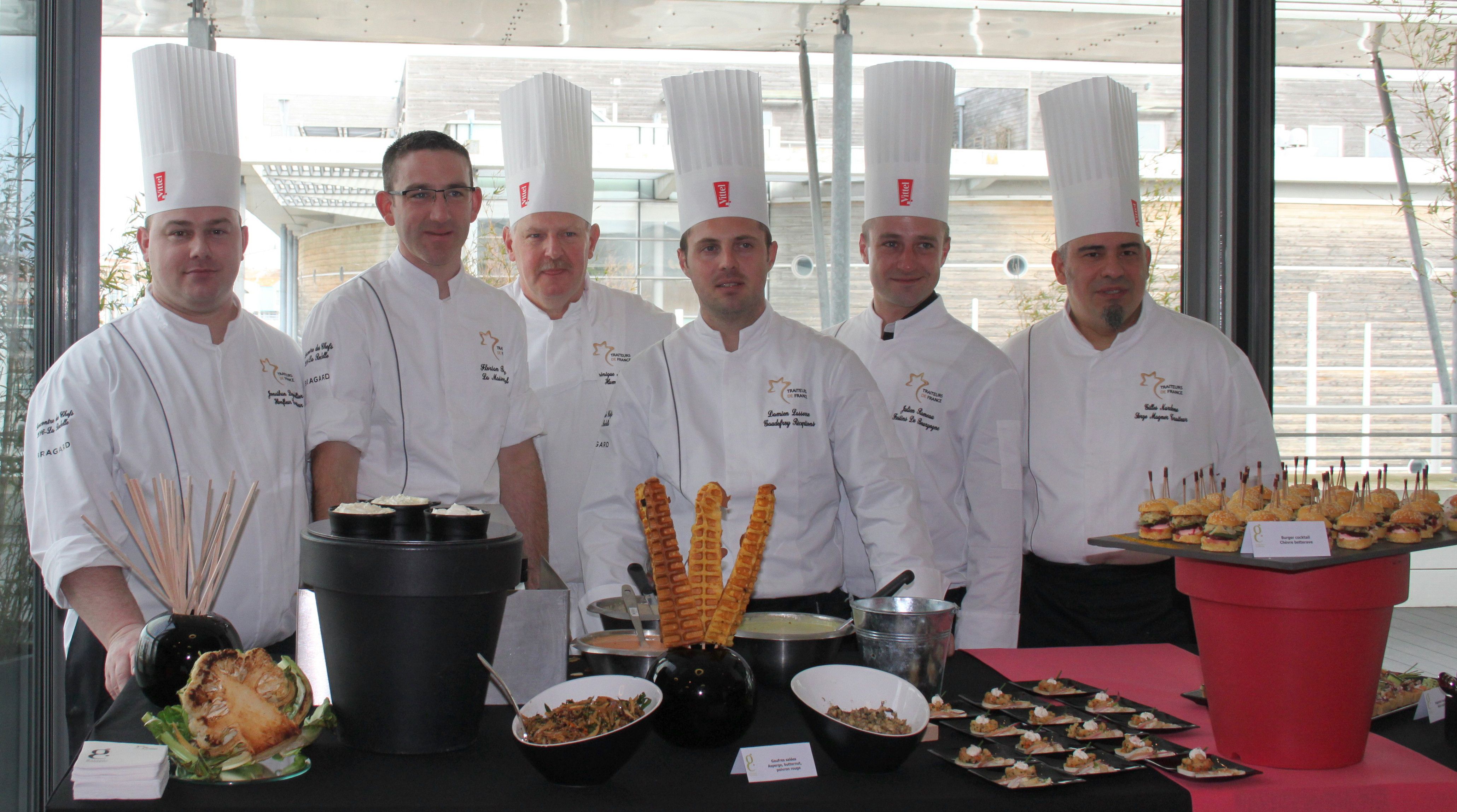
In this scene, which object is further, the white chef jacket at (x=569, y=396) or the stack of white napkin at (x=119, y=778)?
the white chef jacket at (x=569, y=396)

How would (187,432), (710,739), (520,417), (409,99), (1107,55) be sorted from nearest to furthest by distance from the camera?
(710,739) → (187,432) → (520,417) → (1107,55) → (409,99)

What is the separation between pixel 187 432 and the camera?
194 centimetres

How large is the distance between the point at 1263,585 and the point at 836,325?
5.92 ft

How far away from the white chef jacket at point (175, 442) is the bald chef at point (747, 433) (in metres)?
0.62

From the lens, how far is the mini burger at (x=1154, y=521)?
136cm

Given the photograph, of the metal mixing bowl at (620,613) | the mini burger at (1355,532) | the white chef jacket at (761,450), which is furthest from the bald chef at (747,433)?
the mini burger at (1355,532)

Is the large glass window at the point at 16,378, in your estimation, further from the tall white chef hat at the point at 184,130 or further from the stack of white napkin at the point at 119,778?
the stack of white napkin at the point at 119,778

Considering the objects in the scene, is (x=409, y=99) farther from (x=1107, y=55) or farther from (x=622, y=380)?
(x=622, y=380)

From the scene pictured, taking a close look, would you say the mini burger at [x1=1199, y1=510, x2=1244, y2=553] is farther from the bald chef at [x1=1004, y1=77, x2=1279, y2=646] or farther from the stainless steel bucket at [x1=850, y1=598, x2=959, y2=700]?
the bald chef at [x1=1004, y1=77, x2=1279, y2=646]

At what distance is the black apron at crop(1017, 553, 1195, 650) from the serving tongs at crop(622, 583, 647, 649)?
1.30m

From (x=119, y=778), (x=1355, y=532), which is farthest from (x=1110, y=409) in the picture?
(x=119, y=778)

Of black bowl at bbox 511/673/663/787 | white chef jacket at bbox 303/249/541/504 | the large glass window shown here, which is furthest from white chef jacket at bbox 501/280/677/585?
black bowl at bbox 511/673/663/787

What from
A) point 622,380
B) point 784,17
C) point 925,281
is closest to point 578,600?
point 622,380

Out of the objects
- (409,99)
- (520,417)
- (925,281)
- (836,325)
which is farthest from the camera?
(409,99)
